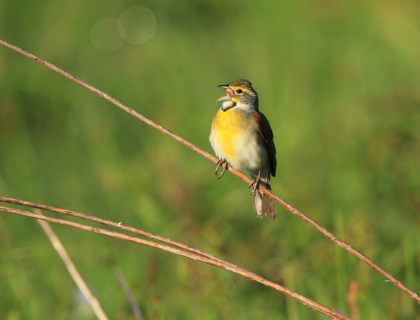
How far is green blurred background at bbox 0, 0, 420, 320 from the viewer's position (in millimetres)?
4197

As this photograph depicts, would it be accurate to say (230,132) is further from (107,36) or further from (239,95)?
(107,36)

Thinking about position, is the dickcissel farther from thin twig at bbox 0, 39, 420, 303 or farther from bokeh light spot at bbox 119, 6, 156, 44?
bokeh light spot at bbox 119, 6, 156, 44

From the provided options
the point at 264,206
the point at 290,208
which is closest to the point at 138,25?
the point at 264,206

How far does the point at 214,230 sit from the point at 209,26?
6.22 metres

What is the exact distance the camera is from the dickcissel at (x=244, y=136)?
420cm

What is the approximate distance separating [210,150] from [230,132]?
241 cm

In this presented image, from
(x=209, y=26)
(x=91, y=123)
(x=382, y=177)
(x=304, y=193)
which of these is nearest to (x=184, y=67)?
(x=209, y=26)

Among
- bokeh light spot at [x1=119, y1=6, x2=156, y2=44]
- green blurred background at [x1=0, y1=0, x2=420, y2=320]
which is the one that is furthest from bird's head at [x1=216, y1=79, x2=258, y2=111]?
bokeh light spot at [x1=119, y1=6, x2=156, y2=44]

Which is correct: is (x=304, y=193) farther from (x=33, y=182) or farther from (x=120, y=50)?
(x=120, y=50)

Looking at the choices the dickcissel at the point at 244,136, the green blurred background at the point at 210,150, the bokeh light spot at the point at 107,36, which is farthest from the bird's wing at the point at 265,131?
the bokeh light spot at the point at 107,36

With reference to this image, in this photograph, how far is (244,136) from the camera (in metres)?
4.21

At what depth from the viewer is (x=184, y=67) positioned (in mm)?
8711

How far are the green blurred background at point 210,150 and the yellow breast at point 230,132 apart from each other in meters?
0.65

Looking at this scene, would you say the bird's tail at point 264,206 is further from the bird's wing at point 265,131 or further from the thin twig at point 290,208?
the thin twig at point 290,208
